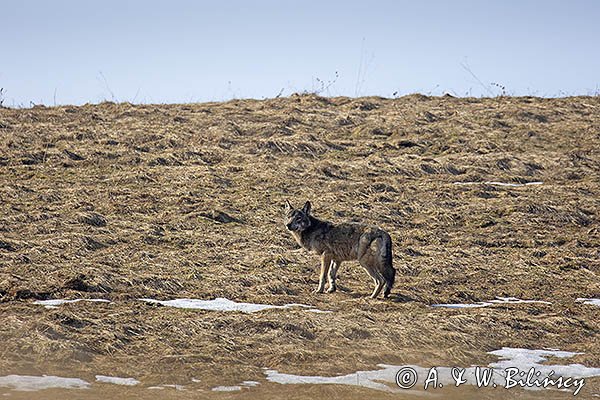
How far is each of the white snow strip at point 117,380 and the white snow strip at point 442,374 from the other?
4.93 feet

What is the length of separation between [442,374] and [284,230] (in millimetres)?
7621

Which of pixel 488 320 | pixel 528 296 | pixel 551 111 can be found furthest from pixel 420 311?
pixel 551 111

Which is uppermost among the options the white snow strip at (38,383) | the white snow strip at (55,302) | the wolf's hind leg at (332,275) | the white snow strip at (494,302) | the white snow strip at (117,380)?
the wolf's hind leg at (332,275)

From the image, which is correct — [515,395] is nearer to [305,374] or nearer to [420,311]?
[305,374]

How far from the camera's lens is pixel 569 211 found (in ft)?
62.8

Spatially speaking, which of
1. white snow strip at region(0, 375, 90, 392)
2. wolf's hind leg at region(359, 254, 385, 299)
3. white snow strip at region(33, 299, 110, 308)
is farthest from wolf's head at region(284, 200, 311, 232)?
white snow strip at region(0, 375, 90, 392)

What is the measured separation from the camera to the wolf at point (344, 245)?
13.5m

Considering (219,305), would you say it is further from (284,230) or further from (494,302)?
(284,230)

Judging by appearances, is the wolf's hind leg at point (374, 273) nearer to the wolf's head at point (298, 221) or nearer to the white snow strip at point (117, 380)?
the wolf's head at point (298, 221)

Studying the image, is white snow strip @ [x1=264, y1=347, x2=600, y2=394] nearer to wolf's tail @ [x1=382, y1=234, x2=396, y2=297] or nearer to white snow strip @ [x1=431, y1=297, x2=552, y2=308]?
white snow strip @ [x1=431, y1=297, x2=552, y2=308]

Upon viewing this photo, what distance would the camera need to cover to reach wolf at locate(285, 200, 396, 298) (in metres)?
13.5

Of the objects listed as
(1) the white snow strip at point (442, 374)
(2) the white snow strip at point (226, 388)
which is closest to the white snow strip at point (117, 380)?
(2) the white snow strip at point (226, 388)

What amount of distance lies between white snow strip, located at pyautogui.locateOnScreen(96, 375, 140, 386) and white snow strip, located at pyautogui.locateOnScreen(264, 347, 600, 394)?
1504 mm

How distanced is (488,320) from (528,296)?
2.20m
